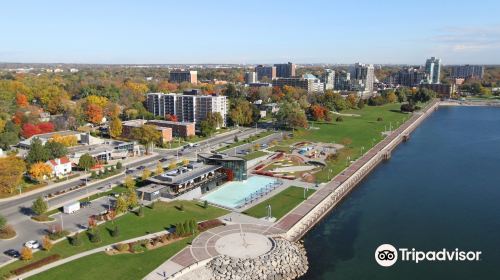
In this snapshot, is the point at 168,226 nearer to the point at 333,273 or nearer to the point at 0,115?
the point at 333,273

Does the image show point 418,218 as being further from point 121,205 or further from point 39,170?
point 39,170

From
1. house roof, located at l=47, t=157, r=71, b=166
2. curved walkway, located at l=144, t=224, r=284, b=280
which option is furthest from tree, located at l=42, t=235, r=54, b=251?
house roof, located at l=47, t=157, r=71, b=166

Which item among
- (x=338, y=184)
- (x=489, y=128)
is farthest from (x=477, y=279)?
(x=489, y=128)

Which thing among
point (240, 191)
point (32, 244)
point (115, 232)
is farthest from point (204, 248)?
point (240, 191)

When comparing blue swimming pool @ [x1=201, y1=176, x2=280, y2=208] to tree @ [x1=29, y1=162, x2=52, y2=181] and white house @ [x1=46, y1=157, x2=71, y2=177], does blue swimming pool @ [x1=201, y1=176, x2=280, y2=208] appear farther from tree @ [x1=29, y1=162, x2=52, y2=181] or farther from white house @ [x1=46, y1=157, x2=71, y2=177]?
white house @ [x1=46, y1=157, x2=71, y2=177]

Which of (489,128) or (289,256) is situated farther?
(489,128)
